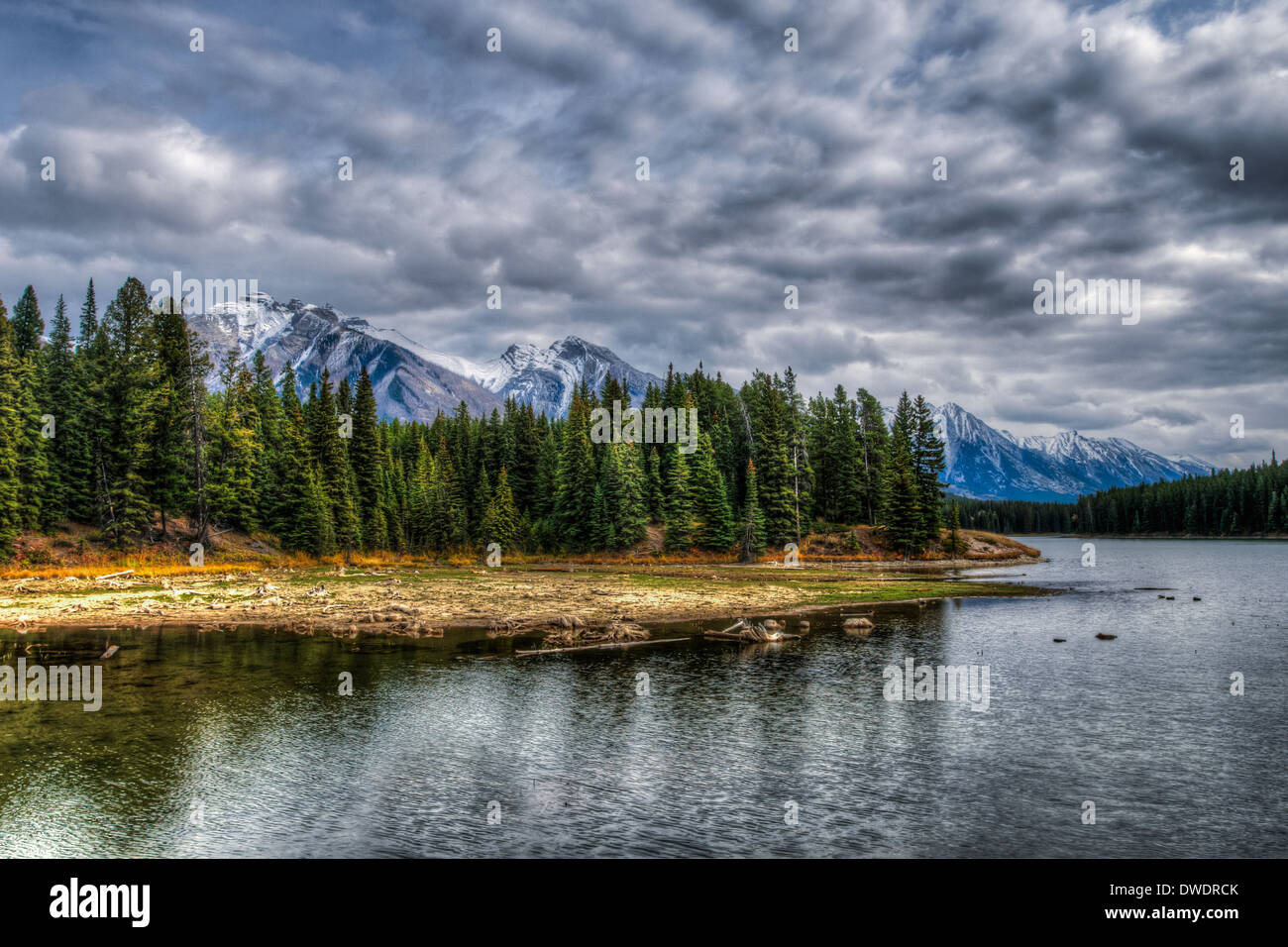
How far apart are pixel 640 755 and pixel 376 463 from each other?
96351mm

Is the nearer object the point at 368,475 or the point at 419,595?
the point at 419,595

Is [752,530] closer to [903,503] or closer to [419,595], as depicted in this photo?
[903,503]

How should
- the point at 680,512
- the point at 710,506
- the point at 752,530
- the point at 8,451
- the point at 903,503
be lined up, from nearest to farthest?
the point at 8,451 < the point at 752,530 < the point at 903,503 < the point at 710,506 < the point at 680,512

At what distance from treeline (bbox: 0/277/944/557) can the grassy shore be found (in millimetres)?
14725

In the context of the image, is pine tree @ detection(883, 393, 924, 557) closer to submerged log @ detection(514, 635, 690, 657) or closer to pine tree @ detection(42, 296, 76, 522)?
submerged log @ detection(514, 635, 690, 657)

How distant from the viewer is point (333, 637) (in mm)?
40375

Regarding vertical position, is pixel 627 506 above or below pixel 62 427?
below

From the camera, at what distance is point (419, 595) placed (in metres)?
56.7

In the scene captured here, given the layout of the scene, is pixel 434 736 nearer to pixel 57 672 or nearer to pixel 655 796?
pixel 655 796

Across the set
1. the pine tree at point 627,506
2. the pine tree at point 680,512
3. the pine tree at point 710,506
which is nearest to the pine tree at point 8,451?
the pine tree at point 627,506

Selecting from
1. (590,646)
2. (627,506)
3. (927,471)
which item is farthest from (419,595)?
(927,471)
